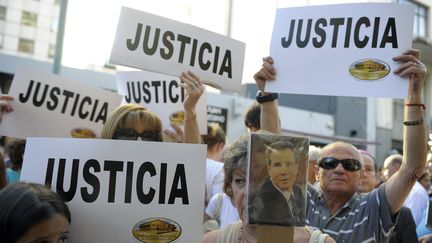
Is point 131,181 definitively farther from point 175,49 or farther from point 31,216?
point 175,49

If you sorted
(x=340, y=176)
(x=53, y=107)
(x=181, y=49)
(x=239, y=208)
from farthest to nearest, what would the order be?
(x=53, y=107) < (x=181, y=49) < (x=340, y=176) < (x=239, y=208)

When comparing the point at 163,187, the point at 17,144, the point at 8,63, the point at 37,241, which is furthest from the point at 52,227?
the point at 8,63

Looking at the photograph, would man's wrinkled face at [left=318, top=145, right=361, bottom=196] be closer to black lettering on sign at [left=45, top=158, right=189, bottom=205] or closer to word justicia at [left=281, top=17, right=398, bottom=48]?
word justicia at [left=281, top=17, right=398, bottom=48]

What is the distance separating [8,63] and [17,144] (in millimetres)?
8124

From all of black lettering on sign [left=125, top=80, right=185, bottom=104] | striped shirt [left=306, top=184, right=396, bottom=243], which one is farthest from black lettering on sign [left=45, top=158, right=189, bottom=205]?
black lettering on sign [left=125, top=80, right=185, bottom=104]

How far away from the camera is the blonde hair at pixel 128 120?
7.79ft

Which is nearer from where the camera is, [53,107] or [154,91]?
[53,107]

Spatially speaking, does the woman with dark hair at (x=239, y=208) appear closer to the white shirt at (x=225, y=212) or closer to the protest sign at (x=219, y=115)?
the white shirt at (x=225, y=212)

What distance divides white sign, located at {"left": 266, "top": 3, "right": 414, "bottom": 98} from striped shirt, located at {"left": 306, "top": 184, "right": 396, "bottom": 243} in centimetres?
54

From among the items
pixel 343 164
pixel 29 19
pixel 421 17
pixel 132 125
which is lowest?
pixel 343 164

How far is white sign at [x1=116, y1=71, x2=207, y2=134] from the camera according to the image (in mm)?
3676

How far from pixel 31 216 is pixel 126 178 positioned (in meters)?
0.38

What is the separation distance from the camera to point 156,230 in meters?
1.80

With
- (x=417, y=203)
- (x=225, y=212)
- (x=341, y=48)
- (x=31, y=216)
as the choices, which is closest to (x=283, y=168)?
(x=31, y=216)
